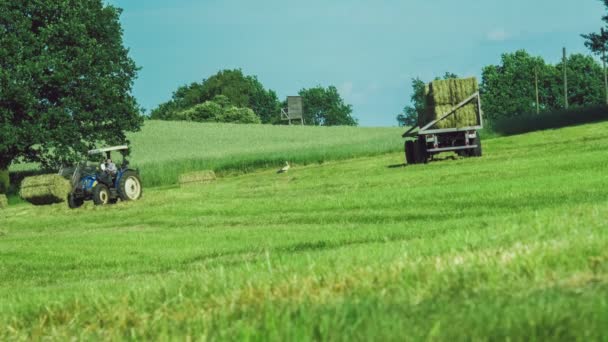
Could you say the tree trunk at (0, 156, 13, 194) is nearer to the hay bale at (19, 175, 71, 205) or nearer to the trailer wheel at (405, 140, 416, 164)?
the hay bale at (19, 175, 71, 205)

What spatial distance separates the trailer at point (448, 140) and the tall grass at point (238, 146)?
15.4 m

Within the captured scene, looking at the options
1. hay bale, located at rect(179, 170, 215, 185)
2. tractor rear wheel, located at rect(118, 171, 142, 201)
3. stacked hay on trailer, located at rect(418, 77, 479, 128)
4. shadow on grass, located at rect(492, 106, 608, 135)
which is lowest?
hay bale, located at rect(179, 170, 215, 185)

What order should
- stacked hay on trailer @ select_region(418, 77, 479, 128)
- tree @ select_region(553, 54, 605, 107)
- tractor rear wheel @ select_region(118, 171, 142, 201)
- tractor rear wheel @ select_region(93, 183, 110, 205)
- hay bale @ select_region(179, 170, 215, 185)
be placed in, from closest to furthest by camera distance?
1. tractor rear wheel @ select_region(93, 183, 110, 205)
2. tractor rear wheel @ select_region(118, 171, 142, 201)
3. stacked hay on trailer @ select_region(418, 77, 479, 128)
4. hay bale @ select_region(179, 170, 215, 185)
5. tree @ select_region(553, 54, 605, 107)

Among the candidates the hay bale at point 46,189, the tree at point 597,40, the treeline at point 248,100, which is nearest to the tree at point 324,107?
the treeline at point 248,100

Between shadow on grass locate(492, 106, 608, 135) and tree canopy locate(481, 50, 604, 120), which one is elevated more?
tree canopy locate(481, 50, 604, 120)

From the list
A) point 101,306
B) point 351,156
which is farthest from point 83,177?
point 101,306

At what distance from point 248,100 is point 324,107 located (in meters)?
20.7

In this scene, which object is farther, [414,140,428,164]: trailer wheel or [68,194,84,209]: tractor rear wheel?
[414,140,428,164]: trailer wheel

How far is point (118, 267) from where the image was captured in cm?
1177

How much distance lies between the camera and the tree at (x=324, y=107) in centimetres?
16025

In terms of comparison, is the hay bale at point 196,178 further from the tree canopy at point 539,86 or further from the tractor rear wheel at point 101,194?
the tree canopy at point 539,86

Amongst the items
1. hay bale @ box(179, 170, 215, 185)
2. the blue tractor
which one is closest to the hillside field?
hay bale @ box(179, 170, 215, 185)

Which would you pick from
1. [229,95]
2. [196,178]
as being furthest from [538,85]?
[196,178]

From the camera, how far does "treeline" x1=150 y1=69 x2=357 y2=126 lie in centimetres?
13862
